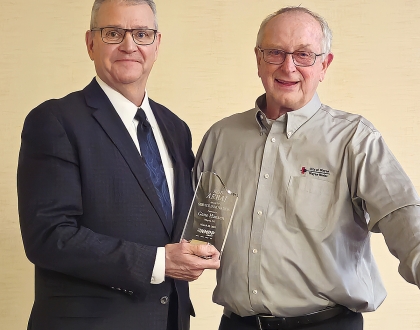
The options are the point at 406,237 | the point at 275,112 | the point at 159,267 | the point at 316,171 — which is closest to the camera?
the point at 406,237

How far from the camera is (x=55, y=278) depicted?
183 cm

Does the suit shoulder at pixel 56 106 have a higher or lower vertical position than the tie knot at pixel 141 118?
higher

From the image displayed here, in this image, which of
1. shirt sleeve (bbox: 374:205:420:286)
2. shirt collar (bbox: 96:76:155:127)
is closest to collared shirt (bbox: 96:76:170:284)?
shirt collar (bbox: 96:76:155:127)

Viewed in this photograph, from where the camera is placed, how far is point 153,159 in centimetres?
197

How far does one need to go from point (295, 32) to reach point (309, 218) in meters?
0.57

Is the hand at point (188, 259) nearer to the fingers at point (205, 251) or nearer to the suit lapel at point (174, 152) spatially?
the fingers at point (205, 251)

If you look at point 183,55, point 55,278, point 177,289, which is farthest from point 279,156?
point 183,55

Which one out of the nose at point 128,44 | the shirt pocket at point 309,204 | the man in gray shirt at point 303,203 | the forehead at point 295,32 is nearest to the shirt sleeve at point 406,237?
the man in gray shirt at point 303,203

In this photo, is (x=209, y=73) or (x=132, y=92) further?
(x=209, y=73)

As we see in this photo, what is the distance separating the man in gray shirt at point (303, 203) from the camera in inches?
73.1

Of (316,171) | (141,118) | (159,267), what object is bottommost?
(159,267)

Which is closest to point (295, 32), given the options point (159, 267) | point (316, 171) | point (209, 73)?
point (316, 171)

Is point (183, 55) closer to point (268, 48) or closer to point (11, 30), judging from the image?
point (11, 30)

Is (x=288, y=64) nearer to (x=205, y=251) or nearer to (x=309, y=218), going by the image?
(x=309, y=218)
